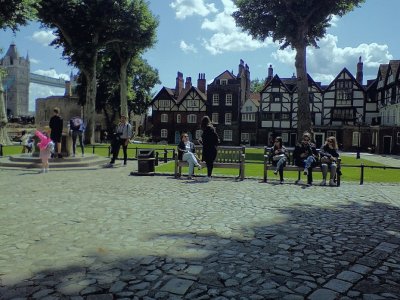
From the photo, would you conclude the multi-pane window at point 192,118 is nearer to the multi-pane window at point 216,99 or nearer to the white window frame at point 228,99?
the multi-pane window at point 216,99

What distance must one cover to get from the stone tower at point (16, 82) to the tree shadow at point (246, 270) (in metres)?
117

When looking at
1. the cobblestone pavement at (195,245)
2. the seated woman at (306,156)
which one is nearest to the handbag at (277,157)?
the seated woman at (306,156)

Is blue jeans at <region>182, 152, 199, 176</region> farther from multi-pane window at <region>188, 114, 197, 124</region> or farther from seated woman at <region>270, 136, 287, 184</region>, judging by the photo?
multi-pane window at <region>188, 114, 197, 124</region>

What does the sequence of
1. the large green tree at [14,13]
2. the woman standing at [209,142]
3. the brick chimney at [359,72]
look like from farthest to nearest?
1. the brick chimney at [359,72]
2. the large green tree at [14,13]
3. the woman standing at [209,142]

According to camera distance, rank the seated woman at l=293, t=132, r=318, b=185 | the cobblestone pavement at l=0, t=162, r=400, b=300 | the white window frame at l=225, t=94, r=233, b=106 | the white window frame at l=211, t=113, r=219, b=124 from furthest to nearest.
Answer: the white window frame at l=211, t=113, r=219, b=124 → the white window frame at l=225, t=94, r=233, b=106 → the seated woman at l=293, t=132, r=318, b=185 → the cobblestone pavement at l=0, t=162, r=400, b=300

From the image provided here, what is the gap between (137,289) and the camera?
3.77m

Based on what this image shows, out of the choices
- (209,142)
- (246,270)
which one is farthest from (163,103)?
(246,270)

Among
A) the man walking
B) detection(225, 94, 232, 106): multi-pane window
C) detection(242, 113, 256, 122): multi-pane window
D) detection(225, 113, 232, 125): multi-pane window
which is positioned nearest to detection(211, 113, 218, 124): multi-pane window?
detection(225, 113, 232, 125): multi-pane window

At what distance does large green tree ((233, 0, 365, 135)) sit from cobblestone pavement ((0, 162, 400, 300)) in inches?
826

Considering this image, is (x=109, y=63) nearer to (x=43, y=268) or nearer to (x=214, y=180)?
(x=214, y=180)

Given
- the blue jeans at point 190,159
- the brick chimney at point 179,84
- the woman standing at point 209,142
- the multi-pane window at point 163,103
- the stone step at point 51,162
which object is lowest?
the stone step at point 51,162

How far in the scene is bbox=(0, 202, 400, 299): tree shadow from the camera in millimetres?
3738

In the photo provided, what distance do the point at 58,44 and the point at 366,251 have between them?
40646mm

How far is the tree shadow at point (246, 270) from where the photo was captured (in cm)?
374
